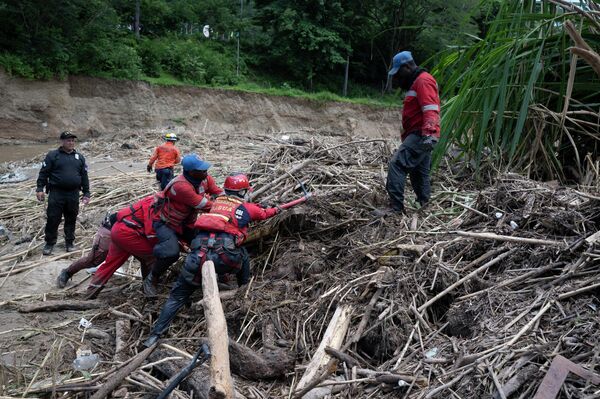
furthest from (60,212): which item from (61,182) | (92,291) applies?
(92,291)

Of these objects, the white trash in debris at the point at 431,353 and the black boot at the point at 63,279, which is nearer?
the white trash in debris at the point at 431,353

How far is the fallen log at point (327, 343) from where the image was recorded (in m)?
3.69

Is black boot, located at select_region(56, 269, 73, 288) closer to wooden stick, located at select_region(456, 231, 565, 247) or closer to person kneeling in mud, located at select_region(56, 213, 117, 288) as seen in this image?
person kneeling in mud, located at select_region(56, 213, 117, 288)

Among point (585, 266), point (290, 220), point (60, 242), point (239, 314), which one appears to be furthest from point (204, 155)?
point (585, 266)

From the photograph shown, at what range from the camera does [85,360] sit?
418 cm

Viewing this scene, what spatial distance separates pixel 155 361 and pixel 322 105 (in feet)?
68.0

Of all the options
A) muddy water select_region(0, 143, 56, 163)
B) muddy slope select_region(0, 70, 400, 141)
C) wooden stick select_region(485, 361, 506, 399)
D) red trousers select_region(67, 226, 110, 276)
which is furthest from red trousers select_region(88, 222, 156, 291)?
muddy slope select_region(0, 70, 400, 141)

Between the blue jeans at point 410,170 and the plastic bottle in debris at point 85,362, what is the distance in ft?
10.0

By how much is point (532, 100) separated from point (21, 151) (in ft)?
51.0

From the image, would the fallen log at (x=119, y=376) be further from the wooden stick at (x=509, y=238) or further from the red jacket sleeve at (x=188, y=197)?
the wooden stick at (x=509, y=238)

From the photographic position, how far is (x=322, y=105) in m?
24.0

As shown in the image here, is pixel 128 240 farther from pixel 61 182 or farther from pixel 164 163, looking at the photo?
pixel 164 163

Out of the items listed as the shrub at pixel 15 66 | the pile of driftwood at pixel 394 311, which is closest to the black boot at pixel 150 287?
the pile of driftwood at pixel 394 311

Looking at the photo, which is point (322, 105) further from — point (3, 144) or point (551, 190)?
point (551, 190)
